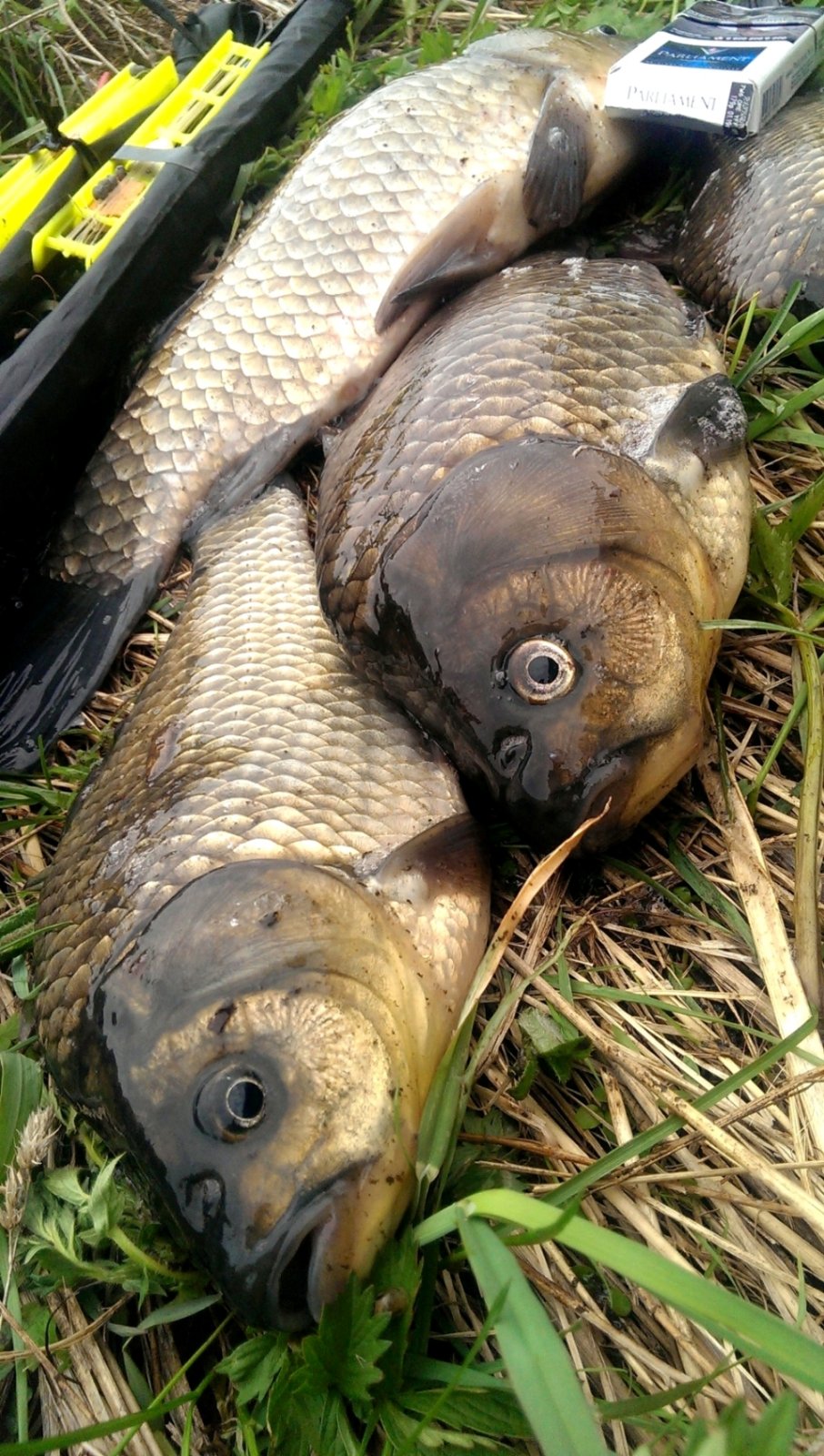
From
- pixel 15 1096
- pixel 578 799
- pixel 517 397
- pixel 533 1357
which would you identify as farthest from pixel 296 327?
pixel 533 1357

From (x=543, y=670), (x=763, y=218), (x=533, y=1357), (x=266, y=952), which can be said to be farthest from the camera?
(x=763, y=218)

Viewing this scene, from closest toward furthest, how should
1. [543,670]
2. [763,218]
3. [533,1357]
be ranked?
[533,1357]
[543,670]
[763,218]

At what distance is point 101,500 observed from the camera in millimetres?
2748

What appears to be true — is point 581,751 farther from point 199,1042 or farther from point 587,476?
point 199,1042

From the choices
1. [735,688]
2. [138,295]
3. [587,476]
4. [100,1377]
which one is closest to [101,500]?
[138,295]

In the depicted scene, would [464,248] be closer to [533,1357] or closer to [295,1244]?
[295,1244]

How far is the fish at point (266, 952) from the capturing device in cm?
136

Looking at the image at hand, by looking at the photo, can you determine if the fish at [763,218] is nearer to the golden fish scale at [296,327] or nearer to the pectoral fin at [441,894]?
the golden fish scale at [296,327]

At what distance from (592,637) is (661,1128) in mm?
752

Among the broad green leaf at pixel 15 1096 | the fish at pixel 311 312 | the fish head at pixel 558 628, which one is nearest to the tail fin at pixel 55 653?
the fish at pixel 311 312

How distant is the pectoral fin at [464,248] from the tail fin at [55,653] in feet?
3.20

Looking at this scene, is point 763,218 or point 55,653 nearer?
point 763,218

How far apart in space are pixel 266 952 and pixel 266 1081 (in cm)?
18

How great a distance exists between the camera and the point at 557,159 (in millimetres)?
2695
